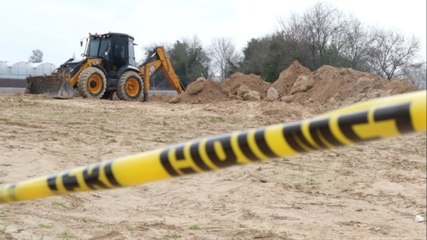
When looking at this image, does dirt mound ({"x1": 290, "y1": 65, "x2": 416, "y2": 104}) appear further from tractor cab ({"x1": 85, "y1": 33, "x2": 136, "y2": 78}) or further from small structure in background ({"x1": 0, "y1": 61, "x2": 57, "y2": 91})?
small structure in background ({"x1": 0, "y1": 61, "x2": 57, "y2": 91})

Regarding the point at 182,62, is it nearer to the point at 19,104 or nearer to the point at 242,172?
the point at 19,104

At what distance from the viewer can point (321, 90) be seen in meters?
23.6

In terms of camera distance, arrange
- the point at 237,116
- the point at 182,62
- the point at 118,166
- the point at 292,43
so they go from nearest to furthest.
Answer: the point at 118,166
the point at 237,116
the point at 292,43
the point at 182,62

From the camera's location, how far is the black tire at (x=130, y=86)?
23.1 m

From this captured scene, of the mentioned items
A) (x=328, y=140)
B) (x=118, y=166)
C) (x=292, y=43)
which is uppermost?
(x=292, y=43)

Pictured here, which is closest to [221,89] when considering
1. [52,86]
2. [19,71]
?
[52,86]

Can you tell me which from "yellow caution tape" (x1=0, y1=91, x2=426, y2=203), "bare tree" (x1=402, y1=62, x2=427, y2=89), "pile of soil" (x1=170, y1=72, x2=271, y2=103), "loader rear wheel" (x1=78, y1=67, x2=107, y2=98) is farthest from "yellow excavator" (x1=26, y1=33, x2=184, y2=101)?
"bare tree" (x1=402, y1=62, x2=427, y2=89)

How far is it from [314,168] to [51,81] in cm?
1479

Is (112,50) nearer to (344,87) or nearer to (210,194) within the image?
(344,87)

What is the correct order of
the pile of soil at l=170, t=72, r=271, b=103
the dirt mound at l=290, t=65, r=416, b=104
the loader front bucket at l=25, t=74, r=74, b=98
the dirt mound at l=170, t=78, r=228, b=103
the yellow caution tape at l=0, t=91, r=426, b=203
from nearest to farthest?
the yellow caution tape at l=0, t=91, r=426, b=203
the dirt mound at l=290, t=65, r=416, b=104
the loader front bucket at l=25, t=74, r=74, b=98
the dirt mound at l=170, t=78, r=228, b=103
the pile of soil at l=170, t=72, r=271, b=103

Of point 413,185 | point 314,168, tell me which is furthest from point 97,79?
point 413,185

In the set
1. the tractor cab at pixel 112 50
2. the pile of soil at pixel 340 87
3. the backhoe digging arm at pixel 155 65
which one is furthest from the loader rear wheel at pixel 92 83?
the pile of soil at pixel 340 87

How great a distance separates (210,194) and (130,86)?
1602cm

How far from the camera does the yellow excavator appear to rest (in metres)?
22.0
